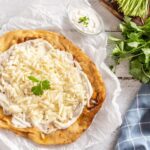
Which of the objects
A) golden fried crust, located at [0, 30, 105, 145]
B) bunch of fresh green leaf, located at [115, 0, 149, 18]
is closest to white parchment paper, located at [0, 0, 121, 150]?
golden fried crust, located at [0, 30, 105, 145]

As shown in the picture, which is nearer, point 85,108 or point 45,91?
point 45,91

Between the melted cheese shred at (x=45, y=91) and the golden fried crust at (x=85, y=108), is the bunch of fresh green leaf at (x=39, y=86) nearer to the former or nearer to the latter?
the melted cheese shred at (x=45, y=91)

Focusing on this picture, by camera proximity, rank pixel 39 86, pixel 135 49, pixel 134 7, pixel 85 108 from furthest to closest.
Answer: pixel 134 7, pixel 135 49, pixel 85 108, pixel 39 86

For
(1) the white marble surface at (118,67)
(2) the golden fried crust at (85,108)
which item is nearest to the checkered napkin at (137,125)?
(1) the white marble surface at (118,67)

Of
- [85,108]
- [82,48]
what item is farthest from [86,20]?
[85,108]

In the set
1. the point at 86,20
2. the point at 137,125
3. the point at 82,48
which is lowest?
the point at 137,125

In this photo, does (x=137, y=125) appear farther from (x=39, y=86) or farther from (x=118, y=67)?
(x=39, y=86)
